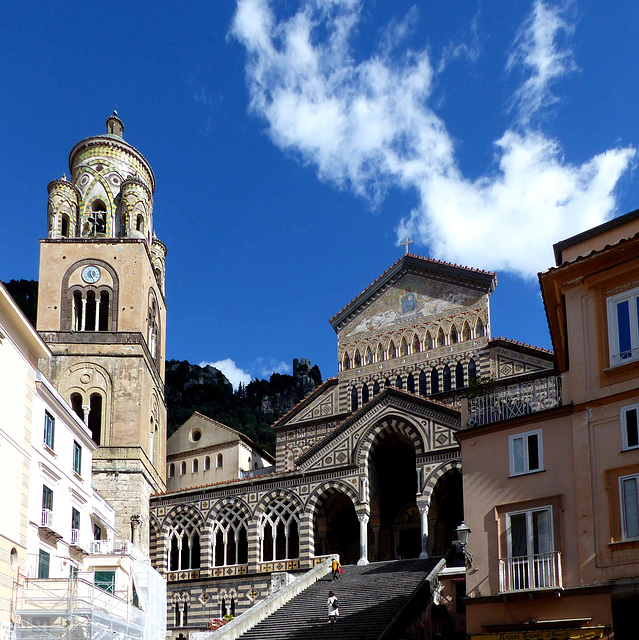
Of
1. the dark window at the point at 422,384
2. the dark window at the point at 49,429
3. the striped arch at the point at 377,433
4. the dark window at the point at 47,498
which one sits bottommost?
the dark window at the point at 47,498

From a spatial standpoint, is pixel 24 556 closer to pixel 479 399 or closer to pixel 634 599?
pixel 479 399

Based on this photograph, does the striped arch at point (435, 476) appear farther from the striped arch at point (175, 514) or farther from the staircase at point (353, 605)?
the striped arch at point (175, 514)

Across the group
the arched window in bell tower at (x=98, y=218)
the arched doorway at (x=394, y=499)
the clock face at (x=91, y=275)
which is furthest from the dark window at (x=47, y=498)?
the arched window in bell tower at (x=98, y=218)

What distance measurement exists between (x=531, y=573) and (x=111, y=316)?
1162 inches

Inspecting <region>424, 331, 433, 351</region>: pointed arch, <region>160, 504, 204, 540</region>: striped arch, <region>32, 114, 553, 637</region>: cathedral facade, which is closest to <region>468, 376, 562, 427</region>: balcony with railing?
<region>32, 114, 553, 637</region>: cathedral facade

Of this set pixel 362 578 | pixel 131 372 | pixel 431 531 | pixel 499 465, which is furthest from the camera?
pixel 131 372

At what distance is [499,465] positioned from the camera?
18.9m

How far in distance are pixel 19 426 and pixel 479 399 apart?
35.4 feet

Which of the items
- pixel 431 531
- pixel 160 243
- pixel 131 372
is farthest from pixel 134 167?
pixel 431 531

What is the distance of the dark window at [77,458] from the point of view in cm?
2931

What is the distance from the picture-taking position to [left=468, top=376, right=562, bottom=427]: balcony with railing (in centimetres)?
1908

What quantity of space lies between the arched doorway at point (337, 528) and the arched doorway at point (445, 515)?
12.2 ft

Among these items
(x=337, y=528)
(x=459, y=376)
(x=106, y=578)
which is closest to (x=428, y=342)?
(x=459, y=376)

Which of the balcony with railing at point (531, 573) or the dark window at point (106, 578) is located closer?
the balcony with railing at point (531, 573)
